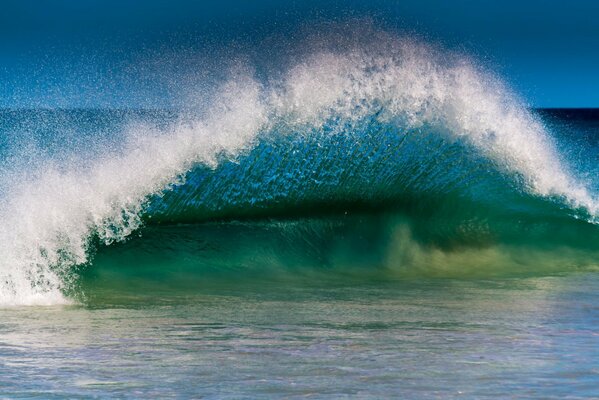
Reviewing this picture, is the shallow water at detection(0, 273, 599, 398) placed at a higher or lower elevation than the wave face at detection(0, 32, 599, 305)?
lower

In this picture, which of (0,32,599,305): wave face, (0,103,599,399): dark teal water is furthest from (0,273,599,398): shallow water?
(0,32,599,305): wave face

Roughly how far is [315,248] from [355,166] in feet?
4.70

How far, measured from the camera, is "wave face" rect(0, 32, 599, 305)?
9734mm

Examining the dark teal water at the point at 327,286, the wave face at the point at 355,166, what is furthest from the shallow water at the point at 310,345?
the wave face at the point at 355,166

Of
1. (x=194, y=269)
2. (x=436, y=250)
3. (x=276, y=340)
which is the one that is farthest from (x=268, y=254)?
(x=276, y=340)

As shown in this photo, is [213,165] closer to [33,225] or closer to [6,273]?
[33,225]

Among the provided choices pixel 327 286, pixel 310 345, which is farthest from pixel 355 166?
pixel 310 345

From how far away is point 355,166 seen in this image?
1130cm

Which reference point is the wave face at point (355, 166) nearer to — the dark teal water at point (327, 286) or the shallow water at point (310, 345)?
the dark teal water at point (327, 286)

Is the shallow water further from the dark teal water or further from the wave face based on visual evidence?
the wave face

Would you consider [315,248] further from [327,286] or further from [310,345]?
[310,345]

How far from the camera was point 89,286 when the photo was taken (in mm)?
8484

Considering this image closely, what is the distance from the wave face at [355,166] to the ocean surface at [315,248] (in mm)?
25

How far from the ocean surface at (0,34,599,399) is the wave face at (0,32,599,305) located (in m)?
0.02
